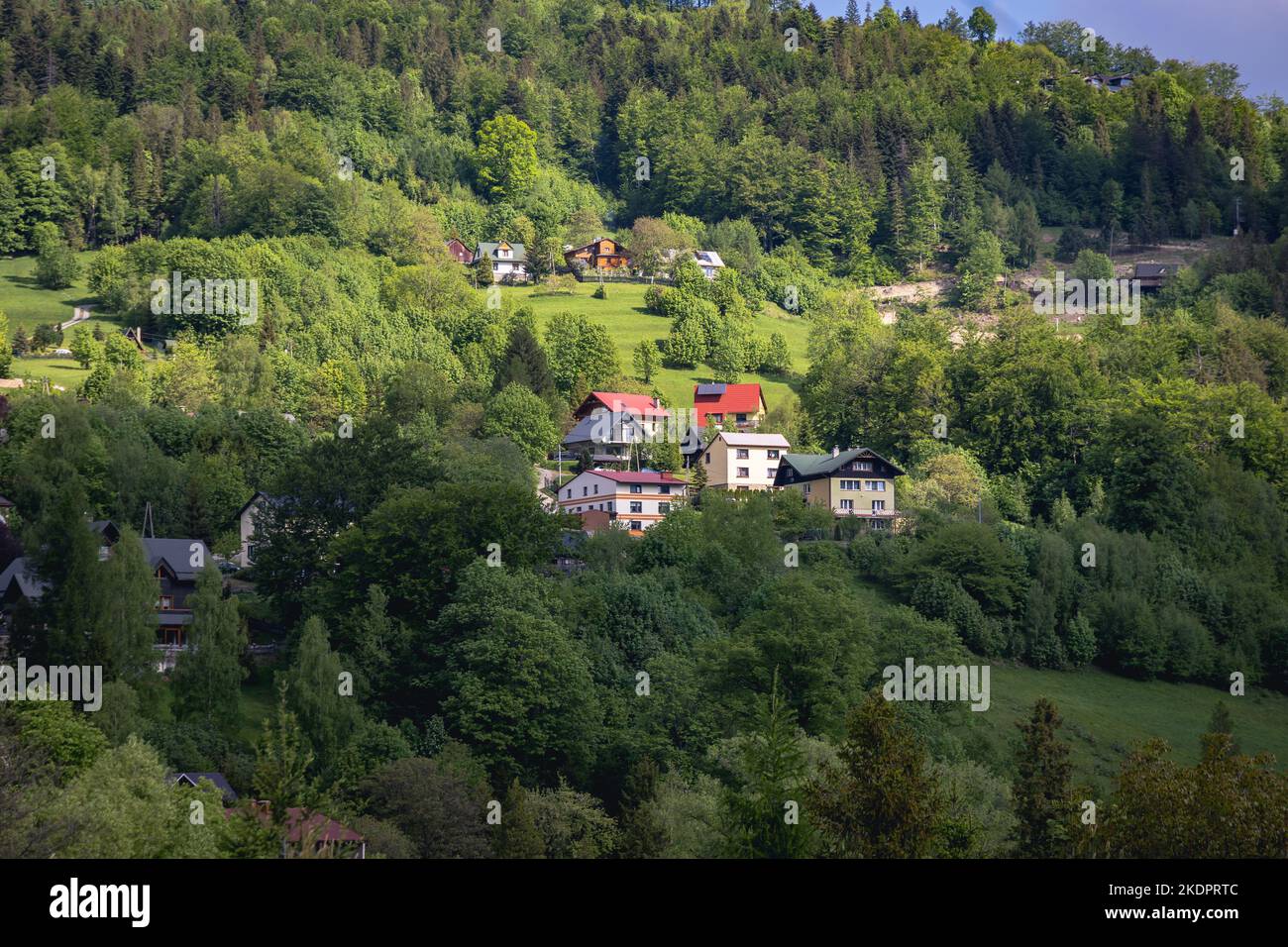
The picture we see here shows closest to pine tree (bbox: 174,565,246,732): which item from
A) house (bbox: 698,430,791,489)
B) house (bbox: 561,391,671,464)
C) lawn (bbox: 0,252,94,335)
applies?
house (bbox: 698,430,791,489)

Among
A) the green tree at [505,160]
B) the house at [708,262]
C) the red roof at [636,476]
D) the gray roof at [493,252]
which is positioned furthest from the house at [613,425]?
the green tree at [505,160]

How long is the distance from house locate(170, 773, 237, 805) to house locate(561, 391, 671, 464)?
4597 cm

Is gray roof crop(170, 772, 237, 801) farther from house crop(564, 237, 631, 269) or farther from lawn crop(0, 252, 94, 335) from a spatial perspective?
house crop(564, 237, 631, 269)

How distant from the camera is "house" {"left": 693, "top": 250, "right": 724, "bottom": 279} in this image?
132m

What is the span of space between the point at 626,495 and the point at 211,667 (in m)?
32.2

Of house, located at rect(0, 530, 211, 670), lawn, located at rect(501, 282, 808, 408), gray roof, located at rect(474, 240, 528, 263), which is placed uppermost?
gray roof, located at rect(474, 240, 528, 263)

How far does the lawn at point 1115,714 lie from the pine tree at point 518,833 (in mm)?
18458

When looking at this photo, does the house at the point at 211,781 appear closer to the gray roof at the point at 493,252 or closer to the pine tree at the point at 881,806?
the pine tree at the point at 881,806

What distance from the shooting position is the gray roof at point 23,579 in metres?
56.0

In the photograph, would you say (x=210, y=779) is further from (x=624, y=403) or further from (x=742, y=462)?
(x=624, y=403)

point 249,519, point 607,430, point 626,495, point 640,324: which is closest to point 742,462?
point 607,430
